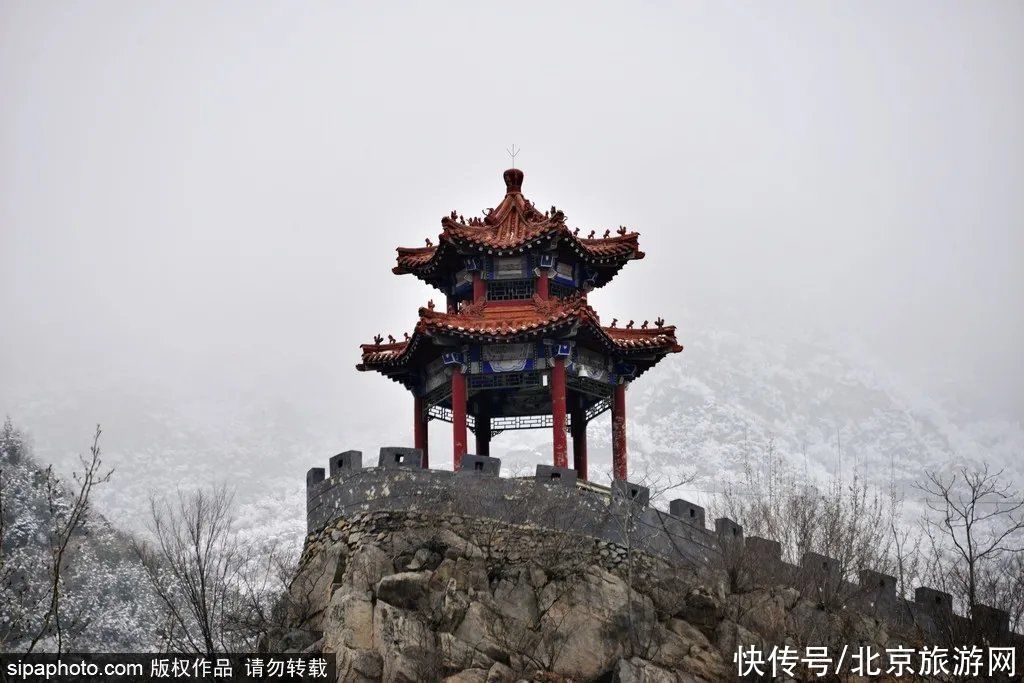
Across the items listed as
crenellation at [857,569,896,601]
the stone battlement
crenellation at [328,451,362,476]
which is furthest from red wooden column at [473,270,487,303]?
crenellation at [857,569,896,601]

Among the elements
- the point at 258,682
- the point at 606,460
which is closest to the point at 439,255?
the point at 258,682

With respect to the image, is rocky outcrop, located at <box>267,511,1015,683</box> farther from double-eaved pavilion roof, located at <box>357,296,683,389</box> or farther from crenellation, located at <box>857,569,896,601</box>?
double-eaved pavilion roof, located at <box>357,296,683,389</box>

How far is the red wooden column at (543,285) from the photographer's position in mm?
40844

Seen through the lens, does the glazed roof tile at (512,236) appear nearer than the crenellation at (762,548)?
No

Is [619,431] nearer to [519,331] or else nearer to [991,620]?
[519,331]

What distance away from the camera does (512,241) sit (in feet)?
135

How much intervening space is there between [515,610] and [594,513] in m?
3.88

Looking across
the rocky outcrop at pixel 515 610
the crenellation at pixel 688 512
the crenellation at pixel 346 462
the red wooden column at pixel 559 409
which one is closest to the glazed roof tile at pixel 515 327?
the red wooden column at pixel 559 409

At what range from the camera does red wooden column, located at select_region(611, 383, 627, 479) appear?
133ft

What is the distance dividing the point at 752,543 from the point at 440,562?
930 centimetres

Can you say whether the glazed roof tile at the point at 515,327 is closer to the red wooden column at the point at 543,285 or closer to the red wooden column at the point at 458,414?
the red wooden column at the point at 543,285

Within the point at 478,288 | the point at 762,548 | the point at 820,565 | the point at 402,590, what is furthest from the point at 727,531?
the point at 478,288

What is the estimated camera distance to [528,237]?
40.9 m

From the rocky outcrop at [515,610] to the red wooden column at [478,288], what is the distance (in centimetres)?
909
